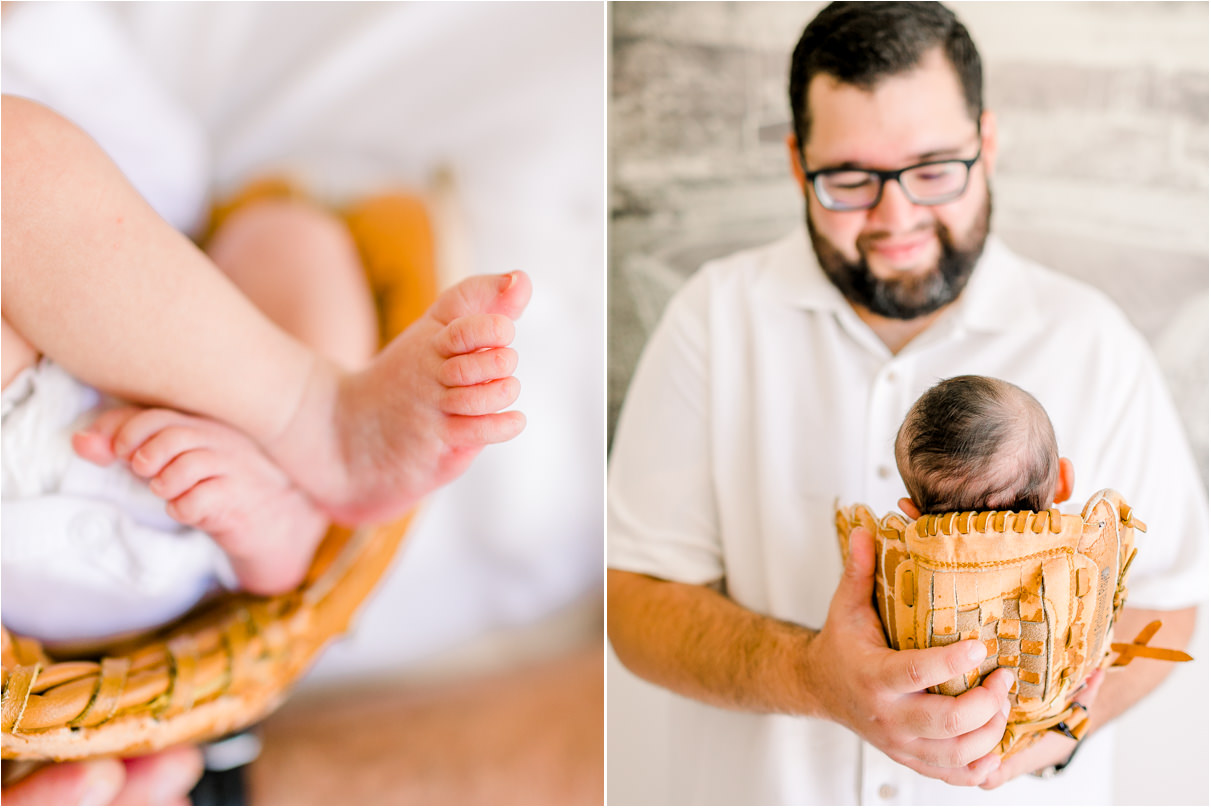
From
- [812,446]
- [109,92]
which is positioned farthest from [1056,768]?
[109,92]

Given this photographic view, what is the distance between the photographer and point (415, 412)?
64 centimetres

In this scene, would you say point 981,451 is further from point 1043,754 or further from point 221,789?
point 221,789

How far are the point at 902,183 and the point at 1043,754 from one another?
534mm

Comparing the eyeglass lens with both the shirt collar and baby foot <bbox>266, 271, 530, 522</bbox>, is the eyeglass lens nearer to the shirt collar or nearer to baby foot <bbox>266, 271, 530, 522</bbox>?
the shirt collar

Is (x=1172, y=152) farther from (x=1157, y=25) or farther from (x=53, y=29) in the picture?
(x=53, y=29)

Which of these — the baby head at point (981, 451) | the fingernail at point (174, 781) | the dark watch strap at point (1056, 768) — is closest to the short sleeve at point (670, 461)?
the baby head at point (981, 451)

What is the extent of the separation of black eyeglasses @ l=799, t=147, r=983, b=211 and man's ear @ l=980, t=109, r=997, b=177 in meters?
0.03

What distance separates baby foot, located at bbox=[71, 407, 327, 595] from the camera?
65cm

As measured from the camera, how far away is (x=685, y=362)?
86cm

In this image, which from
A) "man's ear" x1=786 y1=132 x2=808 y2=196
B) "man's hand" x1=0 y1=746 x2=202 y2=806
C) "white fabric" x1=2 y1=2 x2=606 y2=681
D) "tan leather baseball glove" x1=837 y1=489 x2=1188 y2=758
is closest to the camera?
"tan leather baseball glove" x1=837 y1=489 x2=1188 y2=758

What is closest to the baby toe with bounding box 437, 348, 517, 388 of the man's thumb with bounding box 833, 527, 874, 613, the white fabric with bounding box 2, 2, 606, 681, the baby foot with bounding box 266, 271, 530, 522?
the baby foot with bounding box 266, 271, 530, 522

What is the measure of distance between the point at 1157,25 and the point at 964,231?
0.33 m

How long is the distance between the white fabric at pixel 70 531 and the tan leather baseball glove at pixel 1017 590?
0.59m

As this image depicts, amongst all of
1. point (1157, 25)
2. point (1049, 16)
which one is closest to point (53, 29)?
point (1049, 16)
